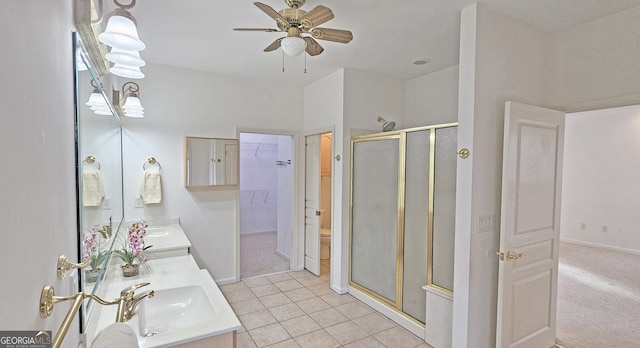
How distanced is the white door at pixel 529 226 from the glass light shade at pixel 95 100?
2.48m

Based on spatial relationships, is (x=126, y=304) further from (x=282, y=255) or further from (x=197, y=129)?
(x=282, y=255)

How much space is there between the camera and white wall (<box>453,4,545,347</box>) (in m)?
2.12

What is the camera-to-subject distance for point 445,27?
247 centimetres

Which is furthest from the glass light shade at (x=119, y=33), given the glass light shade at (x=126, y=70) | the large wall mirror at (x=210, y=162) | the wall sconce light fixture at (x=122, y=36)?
the large wall mirror at (x=210, y=162)

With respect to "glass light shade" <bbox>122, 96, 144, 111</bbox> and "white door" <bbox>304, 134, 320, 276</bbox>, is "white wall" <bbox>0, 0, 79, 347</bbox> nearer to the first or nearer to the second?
"glass light shade" <bbox>122, 96, 144, 111</bbox>

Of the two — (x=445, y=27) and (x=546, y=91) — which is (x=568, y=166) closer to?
(x=546, y=91)

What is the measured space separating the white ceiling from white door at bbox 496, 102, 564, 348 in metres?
0.74

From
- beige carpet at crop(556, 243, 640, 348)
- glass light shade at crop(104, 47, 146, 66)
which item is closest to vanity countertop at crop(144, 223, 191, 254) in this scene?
glass light shade at crop(104, 47, 146, 66)

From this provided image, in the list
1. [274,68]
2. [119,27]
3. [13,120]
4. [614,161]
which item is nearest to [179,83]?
[274,68]

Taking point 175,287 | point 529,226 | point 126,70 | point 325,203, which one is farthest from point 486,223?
point 325,203

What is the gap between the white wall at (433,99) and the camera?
342 cm

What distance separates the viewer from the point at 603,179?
5723 millimetres

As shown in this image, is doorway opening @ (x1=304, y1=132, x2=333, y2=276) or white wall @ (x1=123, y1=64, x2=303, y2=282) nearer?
white wall @ (x1=123, y1=64, x2=303, y2=282)

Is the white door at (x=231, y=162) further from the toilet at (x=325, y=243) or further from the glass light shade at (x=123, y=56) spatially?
the glass light shade at (x=123, y=56)
